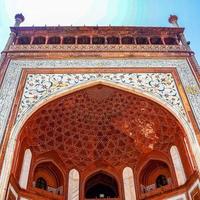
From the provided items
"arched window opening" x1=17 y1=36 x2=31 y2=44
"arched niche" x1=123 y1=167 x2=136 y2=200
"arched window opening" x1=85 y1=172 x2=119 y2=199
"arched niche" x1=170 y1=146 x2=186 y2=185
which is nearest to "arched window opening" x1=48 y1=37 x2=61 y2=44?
"arched window opening" x1=17 y1=36 x2=31 y2=44

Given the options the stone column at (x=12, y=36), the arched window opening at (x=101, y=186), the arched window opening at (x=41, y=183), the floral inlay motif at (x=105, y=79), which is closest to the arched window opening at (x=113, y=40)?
the floral inlay motif at (x=105, y=79)

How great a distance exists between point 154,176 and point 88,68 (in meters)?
3.39

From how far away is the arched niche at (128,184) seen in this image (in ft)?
28.5

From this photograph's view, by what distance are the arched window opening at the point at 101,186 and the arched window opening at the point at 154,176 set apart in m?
0.80

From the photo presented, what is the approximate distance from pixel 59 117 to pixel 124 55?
2710mm

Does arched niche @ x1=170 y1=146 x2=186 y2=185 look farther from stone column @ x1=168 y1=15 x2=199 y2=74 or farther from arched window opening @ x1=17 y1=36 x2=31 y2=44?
arched window opening @ x1=17 y1=36 x2=31 y2=44

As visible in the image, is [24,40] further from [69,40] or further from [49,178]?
[49,178]

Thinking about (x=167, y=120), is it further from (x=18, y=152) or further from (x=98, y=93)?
(x=18, y=152)

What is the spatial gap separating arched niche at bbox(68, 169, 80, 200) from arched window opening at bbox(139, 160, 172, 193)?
162 centimetres

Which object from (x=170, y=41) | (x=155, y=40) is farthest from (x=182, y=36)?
(x=155, y=40)

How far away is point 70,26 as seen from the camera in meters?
11.0

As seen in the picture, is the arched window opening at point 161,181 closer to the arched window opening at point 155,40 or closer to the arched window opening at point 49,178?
the arched window opening at point 49,178

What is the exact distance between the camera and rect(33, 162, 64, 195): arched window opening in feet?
28.8

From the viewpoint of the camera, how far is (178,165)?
8438 mm
